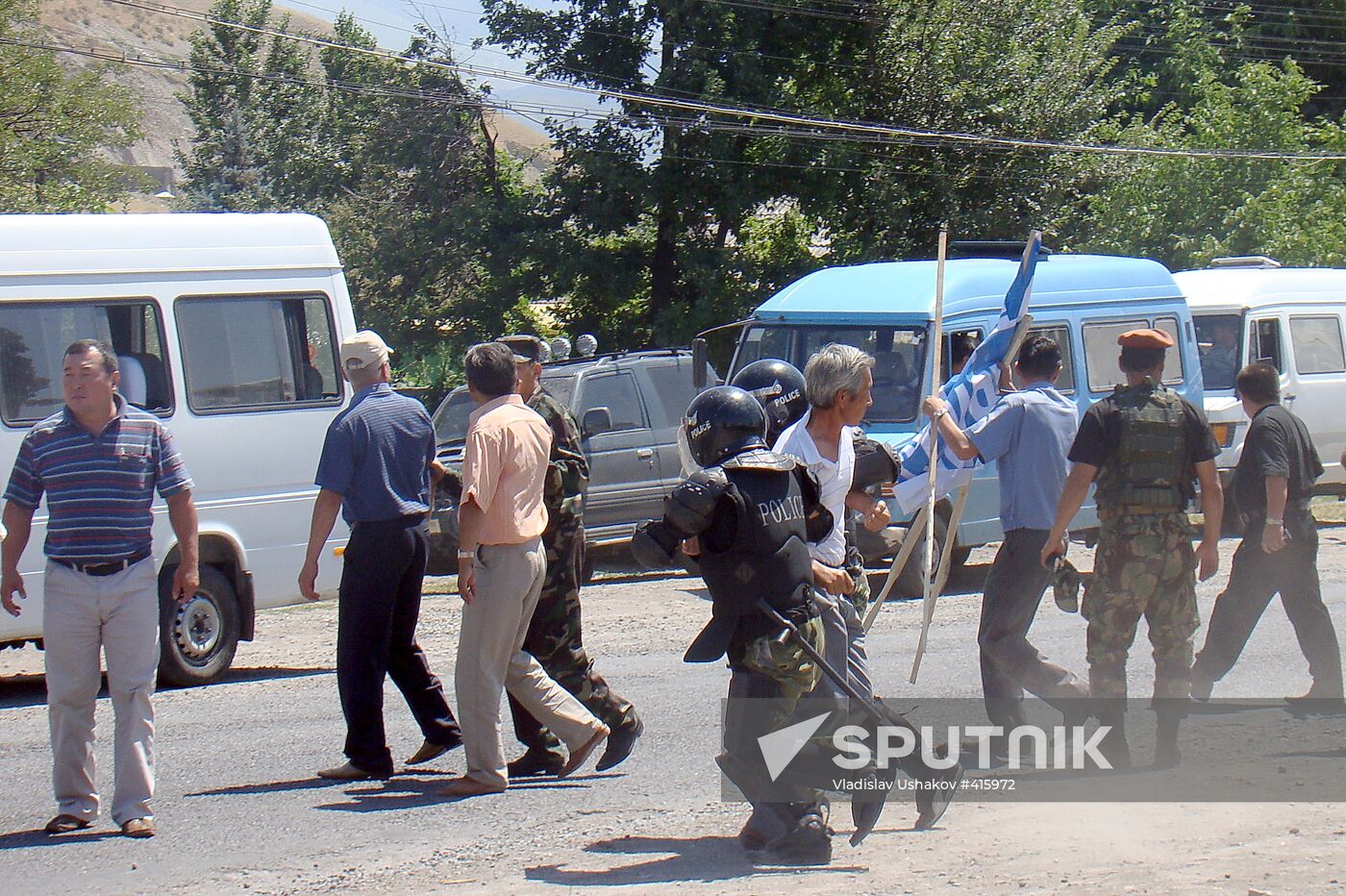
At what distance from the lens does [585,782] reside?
6344mm

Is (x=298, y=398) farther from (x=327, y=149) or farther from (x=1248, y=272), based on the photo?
(x=327, y=149)

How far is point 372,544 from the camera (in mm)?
6340

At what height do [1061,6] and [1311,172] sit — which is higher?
[1061,6]

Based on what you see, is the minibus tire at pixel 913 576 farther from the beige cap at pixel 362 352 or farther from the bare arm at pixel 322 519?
the bare arm at pixel 322 519

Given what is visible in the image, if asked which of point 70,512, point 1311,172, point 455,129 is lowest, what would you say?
point 70,512

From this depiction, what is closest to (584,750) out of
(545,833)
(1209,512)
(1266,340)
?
(545,833)

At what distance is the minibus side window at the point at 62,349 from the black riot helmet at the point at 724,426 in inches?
172

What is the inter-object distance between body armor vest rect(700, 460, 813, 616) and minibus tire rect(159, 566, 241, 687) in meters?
4.75

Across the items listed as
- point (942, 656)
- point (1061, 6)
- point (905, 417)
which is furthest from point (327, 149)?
point (942, 656)

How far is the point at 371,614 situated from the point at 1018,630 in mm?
2773

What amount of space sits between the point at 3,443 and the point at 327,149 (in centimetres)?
2941

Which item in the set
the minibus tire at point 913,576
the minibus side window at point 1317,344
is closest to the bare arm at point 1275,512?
the minibus tire at point 913,576

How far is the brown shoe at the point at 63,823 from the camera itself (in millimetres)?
5621

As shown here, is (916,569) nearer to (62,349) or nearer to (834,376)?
(62,349)
